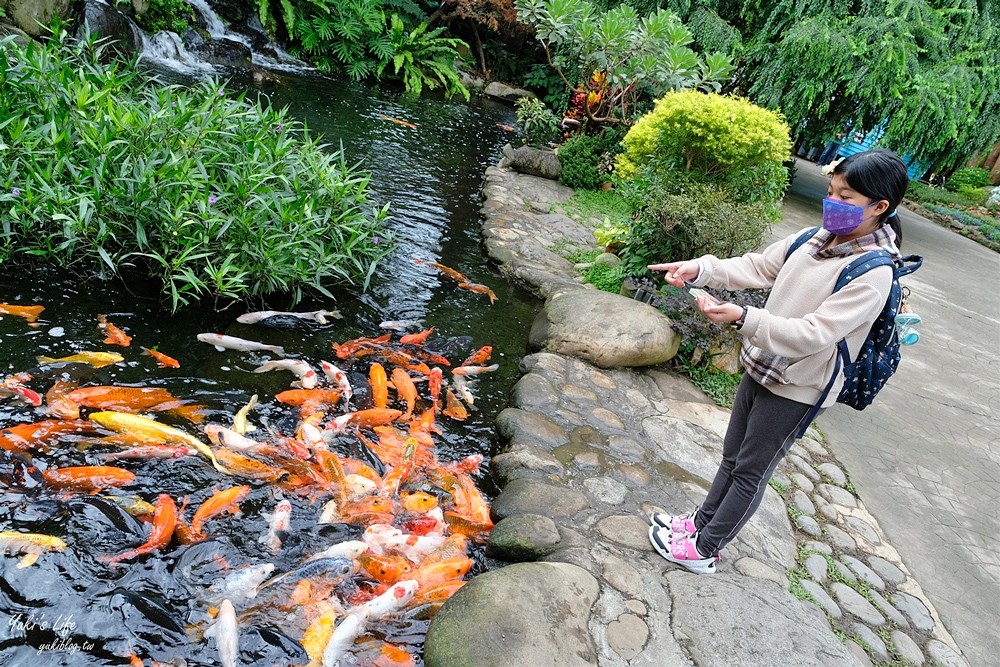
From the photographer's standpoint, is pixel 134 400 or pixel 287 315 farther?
pixel 287 315

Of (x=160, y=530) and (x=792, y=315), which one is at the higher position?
(x=792, y=315)

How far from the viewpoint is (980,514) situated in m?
4.57

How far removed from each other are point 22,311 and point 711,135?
267 inches

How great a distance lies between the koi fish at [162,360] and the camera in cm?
419

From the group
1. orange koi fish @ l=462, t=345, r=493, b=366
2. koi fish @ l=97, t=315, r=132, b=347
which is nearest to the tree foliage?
orange koi fish @ l=462, t=345, r=493, b=366

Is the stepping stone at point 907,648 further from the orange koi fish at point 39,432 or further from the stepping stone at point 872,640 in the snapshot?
the orange koi fish at point 39,432

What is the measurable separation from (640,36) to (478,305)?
6.69m

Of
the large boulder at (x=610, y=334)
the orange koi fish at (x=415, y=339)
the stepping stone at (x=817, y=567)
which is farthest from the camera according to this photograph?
the large boulder at (x=610, y=334)

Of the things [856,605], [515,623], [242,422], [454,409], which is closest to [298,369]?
[242,422]

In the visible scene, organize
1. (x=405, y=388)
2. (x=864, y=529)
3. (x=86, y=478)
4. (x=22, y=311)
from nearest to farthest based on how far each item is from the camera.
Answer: (x=86, y=478) → (x=864, y=529) → (x=22, y=311) → (x=405, y=388)

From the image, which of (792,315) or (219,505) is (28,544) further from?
(792,315)

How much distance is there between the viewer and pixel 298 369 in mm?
4445

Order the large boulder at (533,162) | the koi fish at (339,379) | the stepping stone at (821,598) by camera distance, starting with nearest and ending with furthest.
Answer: the stepping stone at (821,598), the koi fish at (339,379), the large boulder at (533,162)

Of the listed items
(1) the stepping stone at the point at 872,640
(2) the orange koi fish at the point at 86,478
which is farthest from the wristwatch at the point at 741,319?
(2) the orange koi fish at the point at 86,478
